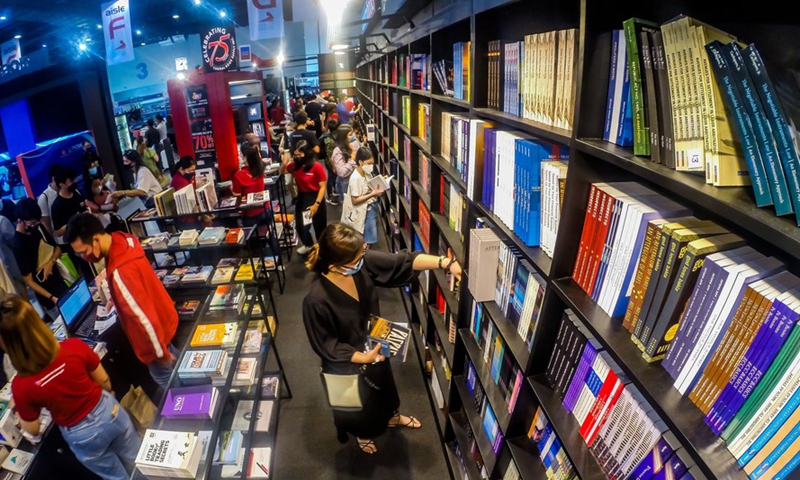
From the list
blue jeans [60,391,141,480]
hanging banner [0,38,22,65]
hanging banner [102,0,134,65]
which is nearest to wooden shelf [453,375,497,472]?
blue jeans [60,391,141,480]

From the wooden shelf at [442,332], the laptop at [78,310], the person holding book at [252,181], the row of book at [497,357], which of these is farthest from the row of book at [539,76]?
the person holding book at [252,181]

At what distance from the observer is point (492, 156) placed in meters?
1.73

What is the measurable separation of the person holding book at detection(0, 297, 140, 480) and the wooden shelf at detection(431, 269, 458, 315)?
209 cm

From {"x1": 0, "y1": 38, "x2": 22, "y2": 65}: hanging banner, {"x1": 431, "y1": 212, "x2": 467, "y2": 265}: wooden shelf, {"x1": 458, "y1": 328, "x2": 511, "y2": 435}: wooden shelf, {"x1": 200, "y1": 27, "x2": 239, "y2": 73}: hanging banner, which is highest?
{"x1": 0, "y1": 38, "x2": 22, "y2": 65}: hanging banner

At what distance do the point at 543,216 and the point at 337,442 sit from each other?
2.44m

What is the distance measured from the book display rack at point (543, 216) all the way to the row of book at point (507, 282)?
16 millimetres

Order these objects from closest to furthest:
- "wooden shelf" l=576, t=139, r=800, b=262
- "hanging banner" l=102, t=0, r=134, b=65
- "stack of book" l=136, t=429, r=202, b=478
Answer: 1. "wooden shelf" l=576, t=139, r=800, b=262
2. "stack of book" l=136, t=429, r=202, b=478
3. "hanging banner" l=102, t=0, r=134, b=65

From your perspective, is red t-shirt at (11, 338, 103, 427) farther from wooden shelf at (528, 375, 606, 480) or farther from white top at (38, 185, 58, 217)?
white top at (38, 185, 58, 217)

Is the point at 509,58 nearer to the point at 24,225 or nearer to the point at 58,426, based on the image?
the point at 58,426

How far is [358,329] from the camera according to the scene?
7.98 ft

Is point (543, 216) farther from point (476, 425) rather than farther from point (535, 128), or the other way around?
point (476, 425)

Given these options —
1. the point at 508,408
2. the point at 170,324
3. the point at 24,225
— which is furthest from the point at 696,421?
the point at 24,225

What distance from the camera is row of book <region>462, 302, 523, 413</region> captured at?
1710 millimetres

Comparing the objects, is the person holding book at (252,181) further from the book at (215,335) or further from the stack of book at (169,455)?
the stack of book at (169,455)
